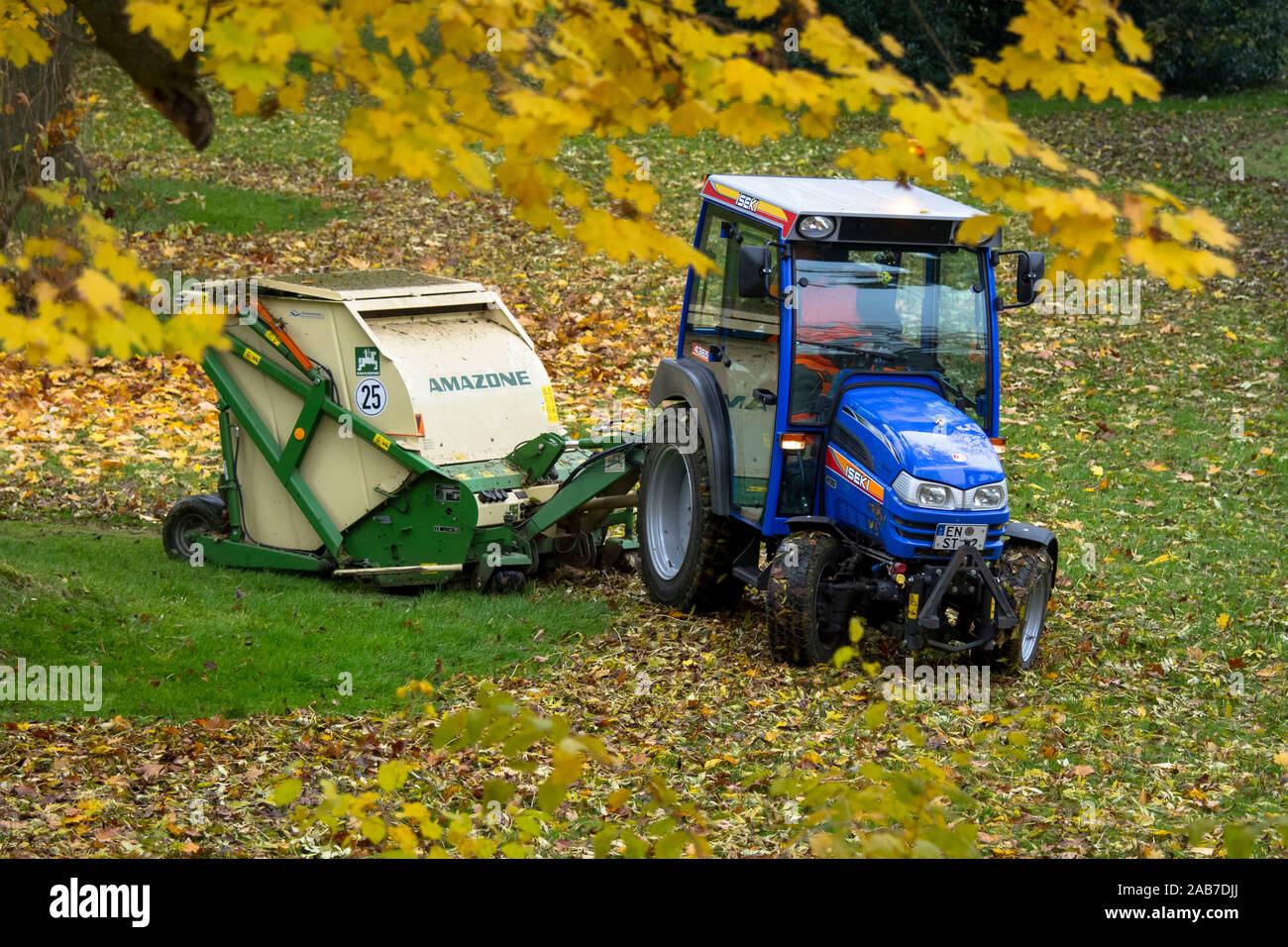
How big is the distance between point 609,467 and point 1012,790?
11.5 feet

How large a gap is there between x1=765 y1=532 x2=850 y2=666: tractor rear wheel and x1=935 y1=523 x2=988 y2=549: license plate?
1.99 feet

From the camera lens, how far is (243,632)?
7.66 m

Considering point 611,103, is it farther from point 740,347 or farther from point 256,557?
point 256,557

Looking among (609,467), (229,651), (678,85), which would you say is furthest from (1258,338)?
(678,85)

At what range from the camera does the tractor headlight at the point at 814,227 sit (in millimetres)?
7223

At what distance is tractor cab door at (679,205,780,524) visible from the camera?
7676mm

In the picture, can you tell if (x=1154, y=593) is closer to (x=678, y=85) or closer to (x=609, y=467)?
(x=609, y=467)

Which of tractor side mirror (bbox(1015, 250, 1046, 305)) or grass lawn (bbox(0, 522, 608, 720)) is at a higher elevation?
tractor side mirror (bbox(1015, 250, 1046, 305))

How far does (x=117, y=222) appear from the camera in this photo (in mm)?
17391

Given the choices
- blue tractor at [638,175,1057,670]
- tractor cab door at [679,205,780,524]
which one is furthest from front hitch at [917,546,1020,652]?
tractor cab door at [679,205,780,524]
